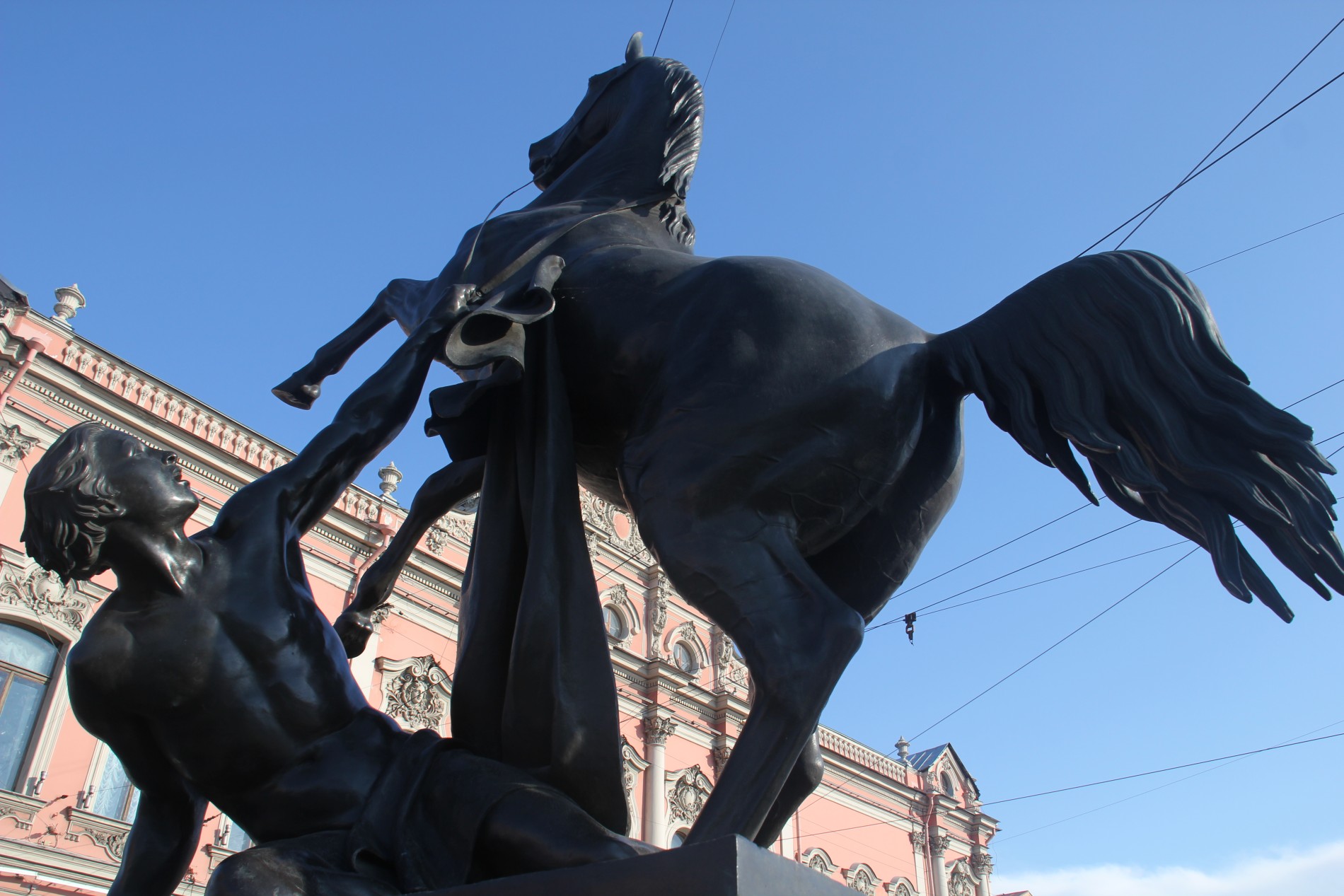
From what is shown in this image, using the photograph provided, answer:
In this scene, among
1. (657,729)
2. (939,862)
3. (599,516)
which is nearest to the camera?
(599,516)

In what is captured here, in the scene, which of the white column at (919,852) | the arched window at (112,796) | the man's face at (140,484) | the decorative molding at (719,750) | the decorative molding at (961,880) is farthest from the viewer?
the decorative molding at (961,880)

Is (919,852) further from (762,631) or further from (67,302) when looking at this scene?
(762,631)

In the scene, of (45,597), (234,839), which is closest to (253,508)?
(45,597)

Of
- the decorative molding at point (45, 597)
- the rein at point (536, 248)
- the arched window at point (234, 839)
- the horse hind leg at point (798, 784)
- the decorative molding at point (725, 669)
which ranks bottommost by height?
the horse hind leg at point (798, 784)

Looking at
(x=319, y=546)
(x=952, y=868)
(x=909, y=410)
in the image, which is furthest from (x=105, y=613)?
(x=952, y=868)

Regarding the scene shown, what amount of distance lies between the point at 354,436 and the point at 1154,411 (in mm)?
1490

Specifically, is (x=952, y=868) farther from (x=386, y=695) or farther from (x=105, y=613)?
(x=105, y=613)

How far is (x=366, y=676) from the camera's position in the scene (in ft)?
56.4

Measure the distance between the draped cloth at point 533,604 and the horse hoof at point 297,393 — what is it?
1.18ft

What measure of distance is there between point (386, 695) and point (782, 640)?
1653 centimetres

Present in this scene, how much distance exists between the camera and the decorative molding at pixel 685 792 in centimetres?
2119

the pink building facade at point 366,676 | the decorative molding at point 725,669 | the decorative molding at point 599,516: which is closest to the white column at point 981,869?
the pink building facade at point 366,676

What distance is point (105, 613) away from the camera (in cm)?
195

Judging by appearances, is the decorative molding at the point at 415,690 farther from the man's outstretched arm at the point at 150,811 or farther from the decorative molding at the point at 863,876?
the man's outstretched arm at the point at 150,811
